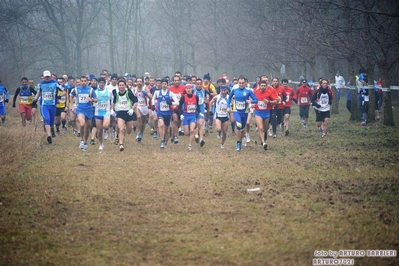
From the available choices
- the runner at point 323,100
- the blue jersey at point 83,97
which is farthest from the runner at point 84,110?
the runner at point 323,100

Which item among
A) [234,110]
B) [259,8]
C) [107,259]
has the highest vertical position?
[259,8]

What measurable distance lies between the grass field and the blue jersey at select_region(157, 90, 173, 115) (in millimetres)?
1579

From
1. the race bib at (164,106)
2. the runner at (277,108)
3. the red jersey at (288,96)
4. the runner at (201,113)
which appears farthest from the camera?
the red jersey at (288,96)

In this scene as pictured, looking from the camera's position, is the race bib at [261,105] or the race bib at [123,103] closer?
the race bib at [261,105]

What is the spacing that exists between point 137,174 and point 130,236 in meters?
5.14

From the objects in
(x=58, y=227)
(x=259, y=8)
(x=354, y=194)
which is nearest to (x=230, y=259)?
(x=58, y=227)

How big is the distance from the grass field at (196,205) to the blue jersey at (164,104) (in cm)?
158

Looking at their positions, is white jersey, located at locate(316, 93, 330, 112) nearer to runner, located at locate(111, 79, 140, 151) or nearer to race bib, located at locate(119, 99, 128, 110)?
runner, located at locate(111, 79, 140, 151)

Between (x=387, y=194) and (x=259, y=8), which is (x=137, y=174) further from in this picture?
(x=259, y=8)

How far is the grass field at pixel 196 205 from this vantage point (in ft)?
22.8

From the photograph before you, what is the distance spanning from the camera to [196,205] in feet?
31.0

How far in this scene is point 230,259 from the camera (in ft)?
21.6

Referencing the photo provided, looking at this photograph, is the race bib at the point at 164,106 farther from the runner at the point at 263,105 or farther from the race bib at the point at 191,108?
the runner at the point at 263,105

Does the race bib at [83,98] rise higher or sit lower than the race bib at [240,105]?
higher
